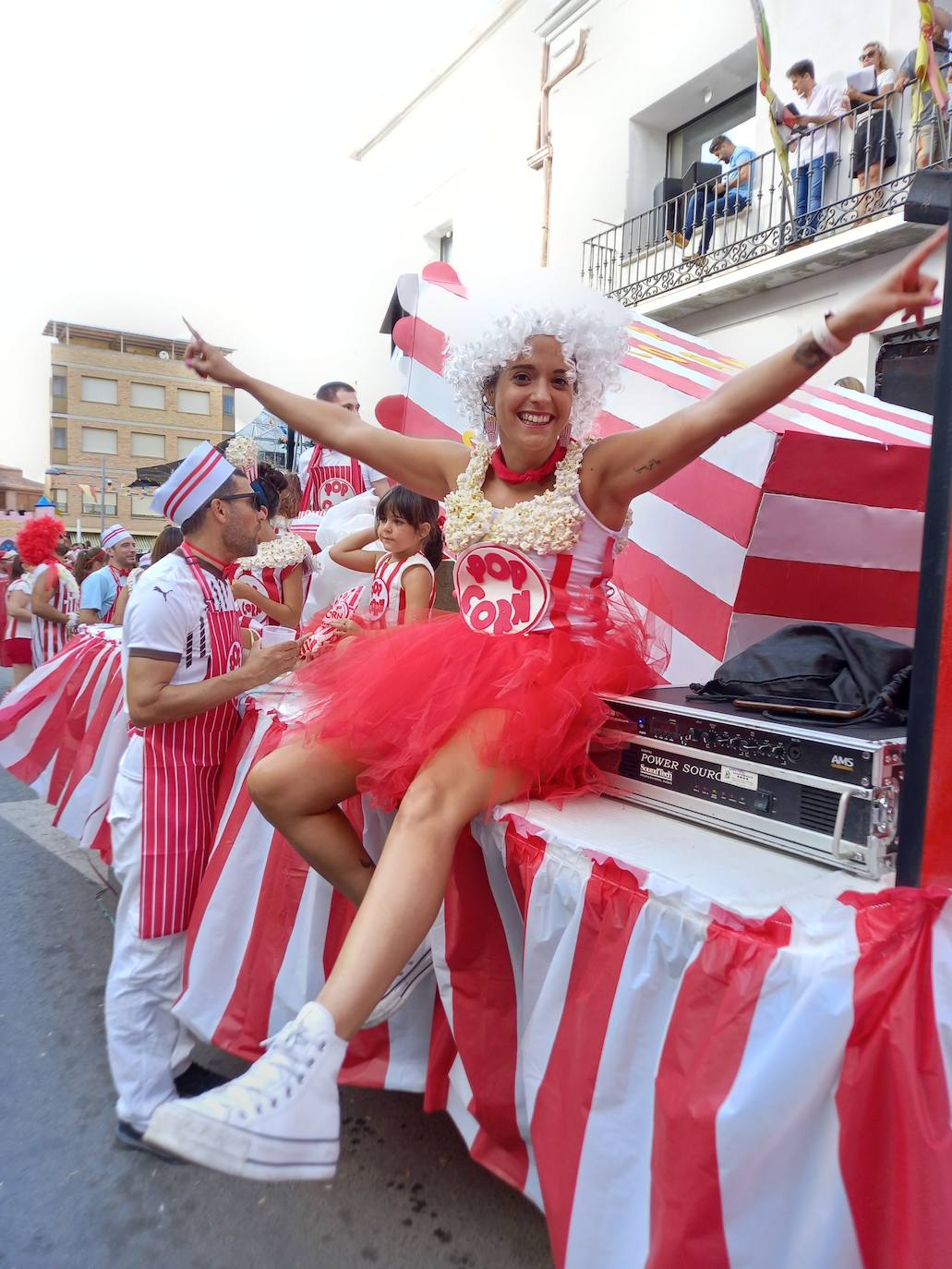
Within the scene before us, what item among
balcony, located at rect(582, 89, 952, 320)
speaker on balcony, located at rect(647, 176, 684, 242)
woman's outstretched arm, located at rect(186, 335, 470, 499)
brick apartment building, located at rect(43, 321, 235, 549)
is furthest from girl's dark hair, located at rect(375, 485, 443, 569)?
brick apartment building, located at rect(43, 321, 235, 549)

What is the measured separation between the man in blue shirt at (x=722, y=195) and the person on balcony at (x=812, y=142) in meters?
0.61

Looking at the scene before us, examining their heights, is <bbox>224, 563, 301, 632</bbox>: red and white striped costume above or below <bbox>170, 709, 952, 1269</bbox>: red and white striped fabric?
above

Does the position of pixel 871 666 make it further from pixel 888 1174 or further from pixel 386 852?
pixel 386 852

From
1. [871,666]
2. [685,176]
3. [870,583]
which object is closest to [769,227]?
[685,176]

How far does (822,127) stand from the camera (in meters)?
7.45

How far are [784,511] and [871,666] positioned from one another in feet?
3.39

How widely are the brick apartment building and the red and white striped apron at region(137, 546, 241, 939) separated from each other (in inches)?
1966

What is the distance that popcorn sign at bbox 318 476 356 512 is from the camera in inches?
243

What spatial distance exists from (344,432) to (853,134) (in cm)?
737

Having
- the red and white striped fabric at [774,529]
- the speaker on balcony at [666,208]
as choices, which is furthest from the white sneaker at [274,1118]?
the speaker on balcony at [666,208]

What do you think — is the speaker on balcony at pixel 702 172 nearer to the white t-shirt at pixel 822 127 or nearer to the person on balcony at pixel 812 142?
the person on balcony at pixel 812 142

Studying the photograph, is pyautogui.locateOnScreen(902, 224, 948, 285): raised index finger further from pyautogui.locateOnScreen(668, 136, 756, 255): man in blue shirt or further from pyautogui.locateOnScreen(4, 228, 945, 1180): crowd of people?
pyautogui.locateOnScreen(668, 136, 756, 255): man in blue shirt

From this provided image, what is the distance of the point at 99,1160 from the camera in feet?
7.26

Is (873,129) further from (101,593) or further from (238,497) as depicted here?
(101,593)
